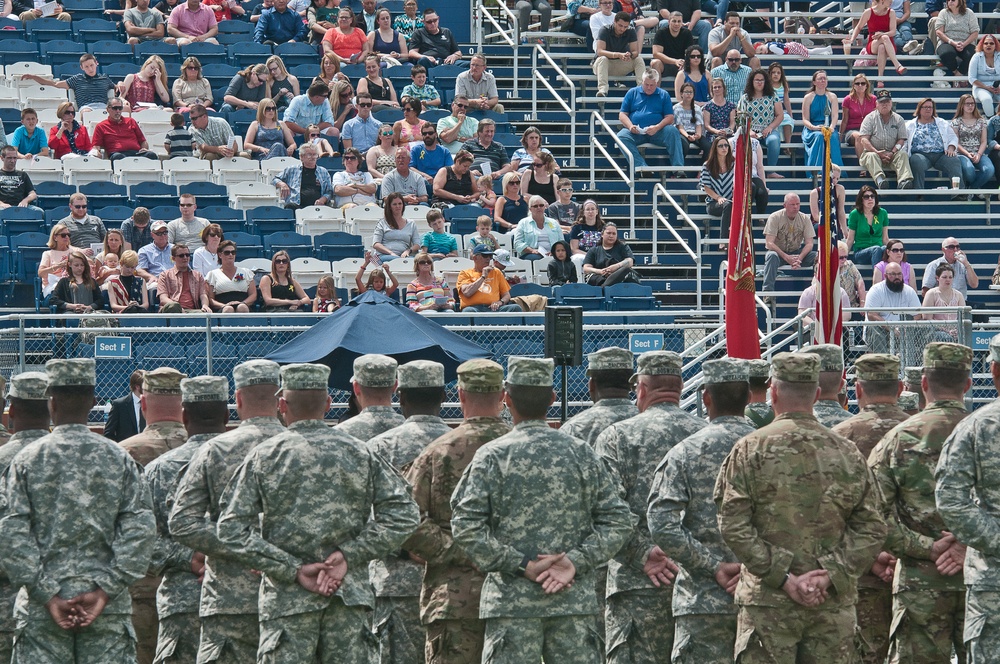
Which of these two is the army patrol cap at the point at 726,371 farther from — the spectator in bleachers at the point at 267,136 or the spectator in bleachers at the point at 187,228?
the spectator in bleachers at the point at 267,136

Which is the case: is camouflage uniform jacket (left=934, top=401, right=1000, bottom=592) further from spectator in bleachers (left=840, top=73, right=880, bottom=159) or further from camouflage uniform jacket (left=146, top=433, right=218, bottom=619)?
spectator in bleachers (left=840, top=73, right=880, bottom=159)

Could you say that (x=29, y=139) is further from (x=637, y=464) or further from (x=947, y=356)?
(x=947, y=356)

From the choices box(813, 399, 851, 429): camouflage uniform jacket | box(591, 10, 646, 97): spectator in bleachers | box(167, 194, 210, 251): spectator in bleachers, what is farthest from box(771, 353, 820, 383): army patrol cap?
box(591, 10, 646, 97): spectator in bleachers

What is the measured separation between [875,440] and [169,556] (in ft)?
11.3

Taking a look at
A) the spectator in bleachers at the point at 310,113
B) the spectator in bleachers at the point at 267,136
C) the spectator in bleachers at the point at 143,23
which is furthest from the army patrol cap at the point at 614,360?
the spectator in bleachers at the point at 143,23

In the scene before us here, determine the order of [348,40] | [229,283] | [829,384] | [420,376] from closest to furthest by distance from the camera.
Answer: [420,376] → [829,384] → [229,283] → [348,40]

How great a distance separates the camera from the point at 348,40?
21797 mm

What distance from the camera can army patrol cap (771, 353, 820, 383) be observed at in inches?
266

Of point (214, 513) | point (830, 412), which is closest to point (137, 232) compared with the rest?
point (830, 412)

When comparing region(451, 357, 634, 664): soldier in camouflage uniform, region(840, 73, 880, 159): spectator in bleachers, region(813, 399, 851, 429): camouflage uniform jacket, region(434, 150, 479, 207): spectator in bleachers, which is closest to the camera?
region(451, 357, 634, 664): soldier in camouflage uniform

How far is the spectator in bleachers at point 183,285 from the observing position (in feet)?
51.3

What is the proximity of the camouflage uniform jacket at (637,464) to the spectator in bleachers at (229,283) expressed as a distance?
8989 millimetres

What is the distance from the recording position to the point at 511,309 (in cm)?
1540

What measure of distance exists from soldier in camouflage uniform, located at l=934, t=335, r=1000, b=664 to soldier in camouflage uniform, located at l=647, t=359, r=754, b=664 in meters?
0.85
